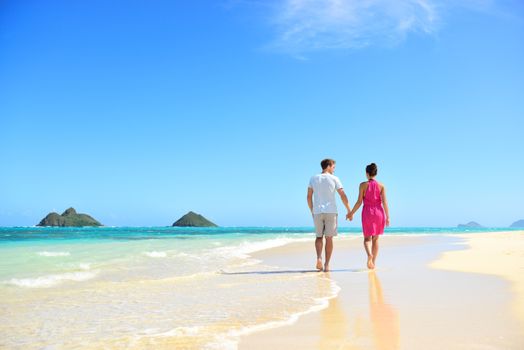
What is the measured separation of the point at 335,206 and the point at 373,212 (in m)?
0.73

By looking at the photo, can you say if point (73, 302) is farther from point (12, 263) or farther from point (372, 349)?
point (12, 263)

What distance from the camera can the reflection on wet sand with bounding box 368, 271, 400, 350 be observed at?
2924 mm

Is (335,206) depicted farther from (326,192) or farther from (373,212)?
(373,212)

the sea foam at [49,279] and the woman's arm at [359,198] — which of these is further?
the woman's arm at [359,198]

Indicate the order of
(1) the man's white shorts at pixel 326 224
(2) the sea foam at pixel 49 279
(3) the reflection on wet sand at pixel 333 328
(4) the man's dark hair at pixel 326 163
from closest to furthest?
1. (3) the reflection on wet sand at pixel 333 328
2. (2) the sea foam at pixel 49 279
3. (1) the man's white shorts at pixel 326 224
4. (4) the man's dark hair at pixel 326 163

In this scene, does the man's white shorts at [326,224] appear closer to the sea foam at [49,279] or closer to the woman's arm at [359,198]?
the woman's arm at [359,198]

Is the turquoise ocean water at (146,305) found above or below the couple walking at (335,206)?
below

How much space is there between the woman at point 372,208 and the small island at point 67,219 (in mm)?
104321

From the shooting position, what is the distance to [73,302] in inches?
194

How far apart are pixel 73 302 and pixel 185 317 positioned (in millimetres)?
1763

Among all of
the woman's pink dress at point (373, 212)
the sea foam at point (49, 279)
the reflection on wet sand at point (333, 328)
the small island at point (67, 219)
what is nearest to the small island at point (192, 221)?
Answer: the small island at point (67, 219)

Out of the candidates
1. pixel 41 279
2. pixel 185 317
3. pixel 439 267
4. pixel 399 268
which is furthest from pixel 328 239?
pixel 41 279

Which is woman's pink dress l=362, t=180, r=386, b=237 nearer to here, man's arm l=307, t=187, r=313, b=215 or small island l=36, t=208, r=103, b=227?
man's arm l=307, t=187, r=313, b=215

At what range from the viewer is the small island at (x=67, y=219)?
99250 mm
